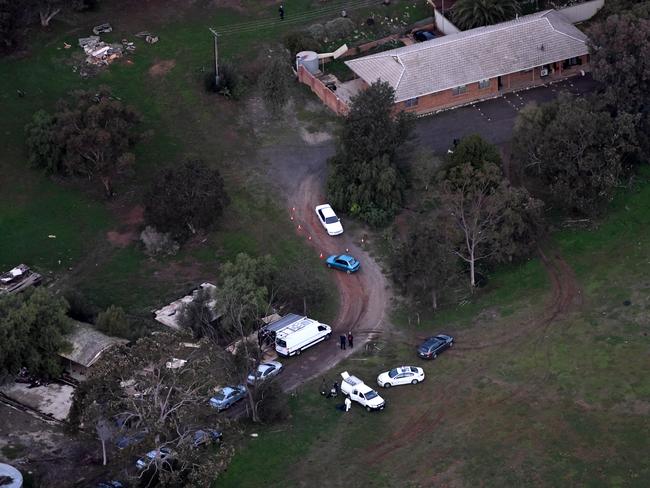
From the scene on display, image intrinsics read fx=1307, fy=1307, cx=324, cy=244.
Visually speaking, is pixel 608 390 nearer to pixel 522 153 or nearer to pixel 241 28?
pixel 522 153

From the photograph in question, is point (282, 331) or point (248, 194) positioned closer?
point (282, 331)

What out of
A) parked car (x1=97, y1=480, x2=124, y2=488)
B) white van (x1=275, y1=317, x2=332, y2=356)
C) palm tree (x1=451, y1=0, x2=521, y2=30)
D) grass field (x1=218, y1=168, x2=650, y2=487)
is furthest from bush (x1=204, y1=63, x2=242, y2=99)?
parked car (x1=97, y1=480, x2=124, y2=488)

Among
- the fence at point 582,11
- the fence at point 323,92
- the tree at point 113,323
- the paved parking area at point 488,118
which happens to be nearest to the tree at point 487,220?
the paved parking area at point 488,118

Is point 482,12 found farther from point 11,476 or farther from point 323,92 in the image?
point 11,476

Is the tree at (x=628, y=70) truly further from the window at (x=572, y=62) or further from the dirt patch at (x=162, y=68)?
the dirt patch at (x=162, y=68)

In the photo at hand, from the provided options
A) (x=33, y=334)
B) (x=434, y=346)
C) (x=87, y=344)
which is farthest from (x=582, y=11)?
(x=33, y=334)

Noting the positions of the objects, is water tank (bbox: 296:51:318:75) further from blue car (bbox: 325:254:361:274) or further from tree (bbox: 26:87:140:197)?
blue car (bbox: 325:254:361:274)

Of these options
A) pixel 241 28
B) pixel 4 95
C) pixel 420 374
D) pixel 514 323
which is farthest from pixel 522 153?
pixel 4 95
